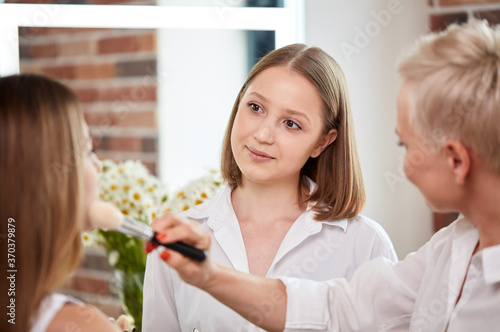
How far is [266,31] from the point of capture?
1.78m

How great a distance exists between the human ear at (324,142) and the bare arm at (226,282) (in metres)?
0.36

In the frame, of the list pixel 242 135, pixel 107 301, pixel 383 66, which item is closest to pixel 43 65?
pixel 107 301

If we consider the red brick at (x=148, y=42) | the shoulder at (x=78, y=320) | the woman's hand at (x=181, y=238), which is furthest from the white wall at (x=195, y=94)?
the shoulder at (x=78, y=320)

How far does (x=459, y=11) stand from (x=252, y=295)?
798mm

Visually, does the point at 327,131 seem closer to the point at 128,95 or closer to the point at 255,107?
the point at 255,107

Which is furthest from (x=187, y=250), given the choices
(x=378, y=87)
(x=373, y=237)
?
(x=378, y=87)

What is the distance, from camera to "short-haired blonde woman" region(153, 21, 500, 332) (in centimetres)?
85

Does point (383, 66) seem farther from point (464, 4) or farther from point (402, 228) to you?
point (402, 228)

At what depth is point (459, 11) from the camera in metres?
1.32

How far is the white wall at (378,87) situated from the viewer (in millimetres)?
1484

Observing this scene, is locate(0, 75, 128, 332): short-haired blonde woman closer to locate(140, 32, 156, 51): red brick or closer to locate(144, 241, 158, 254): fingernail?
locate(144, 241, 158, 254): fingernail

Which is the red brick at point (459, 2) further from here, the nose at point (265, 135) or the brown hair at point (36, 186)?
the brown hair at point (36, 186)

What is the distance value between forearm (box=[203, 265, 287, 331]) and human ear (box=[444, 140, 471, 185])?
369mm

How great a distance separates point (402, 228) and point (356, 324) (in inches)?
21.8
